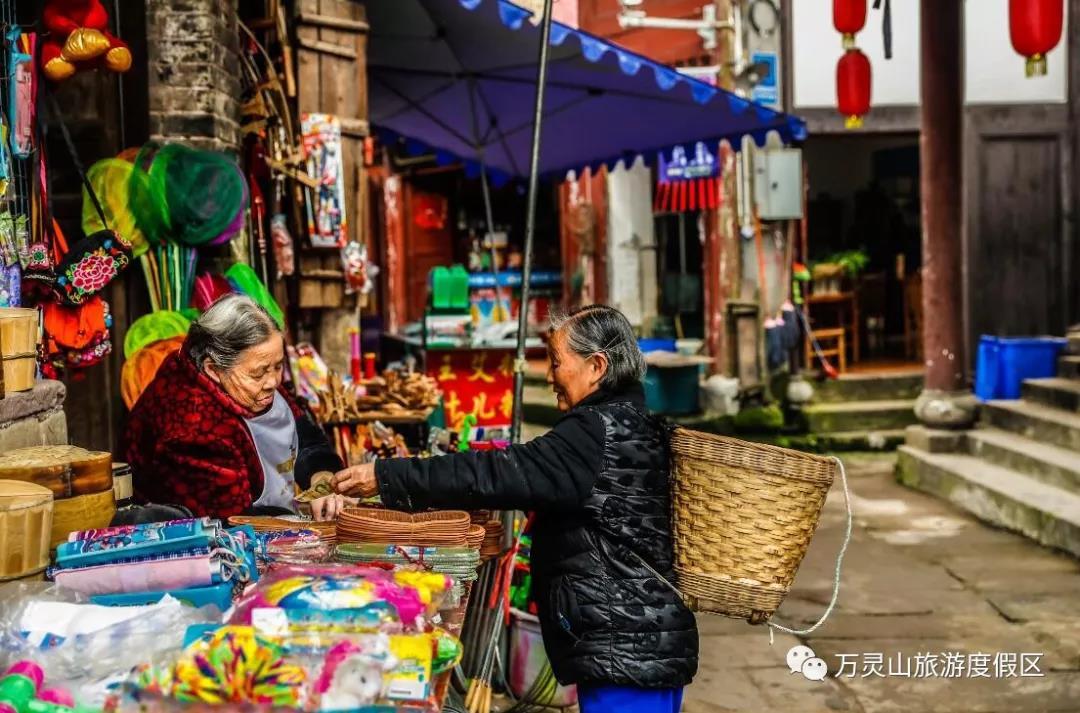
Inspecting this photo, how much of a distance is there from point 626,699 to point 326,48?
4.49 meters

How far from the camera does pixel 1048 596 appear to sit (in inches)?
261

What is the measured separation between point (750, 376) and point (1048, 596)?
5.86 m

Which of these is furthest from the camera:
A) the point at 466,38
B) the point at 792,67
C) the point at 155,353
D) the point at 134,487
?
the point at 792,67

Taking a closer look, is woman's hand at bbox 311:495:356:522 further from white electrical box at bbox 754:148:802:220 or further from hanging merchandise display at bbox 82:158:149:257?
white electrical box at bbox 754:148:802:220

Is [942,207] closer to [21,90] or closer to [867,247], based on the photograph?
[867,247]

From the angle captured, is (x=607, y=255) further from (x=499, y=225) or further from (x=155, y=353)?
(x=155, y=353)

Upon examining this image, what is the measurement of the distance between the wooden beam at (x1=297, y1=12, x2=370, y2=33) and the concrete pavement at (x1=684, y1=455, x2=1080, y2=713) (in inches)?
152

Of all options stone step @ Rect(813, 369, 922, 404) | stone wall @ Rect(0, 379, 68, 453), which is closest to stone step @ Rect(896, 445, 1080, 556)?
stone step @ Rect(813, 369, 922, 404)

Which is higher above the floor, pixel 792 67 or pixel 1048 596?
pixel 792 67

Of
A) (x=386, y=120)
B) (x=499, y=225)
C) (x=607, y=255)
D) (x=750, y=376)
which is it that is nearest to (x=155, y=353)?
(x=386, y=120)

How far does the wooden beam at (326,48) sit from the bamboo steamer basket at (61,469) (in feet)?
13.0

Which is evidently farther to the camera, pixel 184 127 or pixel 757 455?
pixel 184 127

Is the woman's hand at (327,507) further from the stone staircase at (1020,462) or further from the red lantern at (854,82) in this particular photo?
the red lantern at (854,82)

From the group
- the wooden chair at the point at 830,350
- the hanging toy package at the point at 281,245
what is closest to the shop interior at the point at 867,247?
the wooden chair at the point at 830,350
